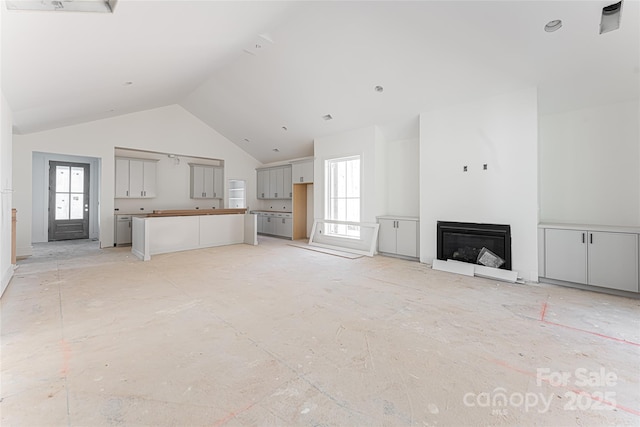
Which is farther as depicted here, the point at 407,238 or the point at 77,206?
the point at 77,206

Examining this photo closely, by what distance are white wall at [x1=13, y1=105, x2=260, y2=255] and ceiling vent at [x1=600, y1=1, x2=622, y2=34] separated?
8822 mm

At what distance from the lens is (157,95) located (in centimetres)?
618

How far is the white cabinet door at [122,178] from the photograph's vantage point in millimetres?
7258

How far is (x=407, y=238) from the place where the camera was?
570cm

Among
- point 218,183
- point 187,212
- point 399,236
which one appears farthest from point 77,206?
point 399,236

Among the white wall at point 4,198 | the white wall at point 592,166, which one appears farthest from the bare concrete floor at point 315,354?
the white wall at point 592,166

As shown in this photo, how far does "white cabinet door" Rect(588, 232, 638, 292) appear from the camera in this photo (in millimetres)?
3441

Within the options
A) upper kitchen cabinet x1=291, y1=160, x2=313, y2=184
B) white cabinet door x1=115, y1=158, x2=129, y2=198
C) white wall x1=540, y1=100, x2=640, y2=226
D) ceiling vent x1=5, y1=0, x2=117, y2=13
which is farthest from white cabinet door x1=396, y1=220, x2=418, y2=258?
white cabinet door x1=115, y1=158, x2=129, y2=198

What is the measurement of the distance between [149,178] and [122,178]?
627mm

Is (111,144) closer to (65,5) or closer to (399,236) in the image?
(65,5)

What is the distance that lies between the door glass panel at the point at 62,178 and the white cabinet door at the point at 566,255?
11.3 metres

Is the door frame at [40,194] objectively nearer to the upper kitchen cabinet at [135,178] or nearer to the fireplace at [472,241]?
the upper kitchen cabinet at [135,178]

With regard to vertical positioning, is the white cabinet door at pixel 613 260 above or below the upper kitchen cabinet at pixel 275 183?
below

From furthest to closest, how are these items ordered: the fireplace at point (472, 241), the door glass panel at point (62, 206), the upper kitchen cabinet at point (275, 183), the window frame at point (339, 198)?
the upper kitchen cabinet at point (275, 183), the door glass panel at point (62, 206), the window frame at point (339, 198), the fireplace at point (472, 241)
